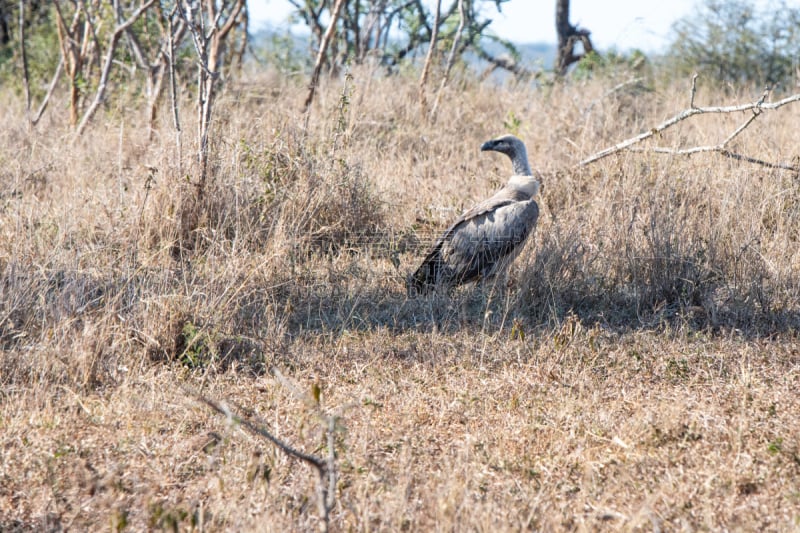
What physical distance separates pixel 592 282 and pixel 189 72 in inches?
275

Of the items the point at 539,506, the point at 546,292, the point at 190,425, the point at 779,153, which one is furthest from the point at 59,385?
the point at 779,153

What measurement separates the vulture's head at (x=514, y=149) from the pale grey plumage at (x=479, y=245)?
0.49 metres

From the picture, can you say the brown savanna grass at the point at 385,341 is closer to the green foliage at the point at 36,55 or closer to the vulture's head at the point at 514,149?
the vulture's head at the point at 514,149

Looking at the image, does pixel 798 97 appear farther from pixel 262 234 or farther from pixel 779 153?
pixel 262 234

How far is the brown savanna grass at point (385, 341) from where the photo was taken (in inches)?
123

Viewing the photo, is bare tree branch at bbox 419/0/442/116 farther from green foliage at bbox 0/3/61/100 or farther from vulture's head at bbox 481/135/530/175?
green foliage at bbox 0/3/61/100

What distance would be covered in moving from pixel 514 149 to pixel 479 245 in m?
1.01

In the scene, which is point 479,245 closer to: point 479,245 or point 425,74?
point 479,245

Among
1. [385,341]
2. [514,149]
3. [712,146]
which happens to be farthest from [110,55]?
[712,146]

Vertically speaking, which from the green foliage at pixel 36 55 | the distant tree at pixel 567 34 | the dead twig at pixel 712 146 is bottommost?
the dead twig at pixel 712 146

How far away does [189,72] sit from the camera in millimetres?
10516

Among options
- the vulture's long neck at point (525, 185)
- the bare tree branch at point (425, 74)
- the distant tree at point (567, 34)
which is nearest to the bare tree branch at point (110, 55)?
the bare tree branch at point (425, 74)

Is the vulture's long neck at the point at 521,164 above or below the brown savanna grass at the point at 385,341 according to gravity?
above

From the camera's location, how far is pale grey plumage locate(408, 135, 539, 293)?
5.50 metres
